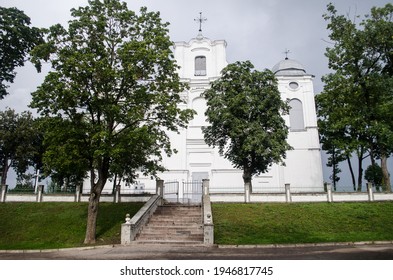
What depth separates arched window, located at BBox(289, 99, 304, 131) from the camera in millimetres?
35156

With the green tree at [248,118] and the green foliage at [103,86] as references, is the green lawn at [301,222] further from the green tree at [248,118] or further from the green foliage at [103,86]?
the green foliage at [103,86]

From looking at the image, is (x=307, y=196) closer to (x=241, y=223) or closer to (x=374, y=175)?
(x=241, y=223)

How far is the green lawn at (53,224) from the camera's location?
53.2ft

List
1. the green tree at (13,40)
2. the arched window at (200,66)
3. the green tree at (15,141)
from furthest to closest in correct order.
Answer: the arched window at (200,66), the green tree at (15,141), the green tree at (13,40)

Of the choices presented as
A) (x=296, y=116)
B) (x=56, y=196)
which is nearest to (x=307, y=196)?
(x=296, y=116)

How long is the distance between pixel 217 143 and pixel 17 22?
1533cm

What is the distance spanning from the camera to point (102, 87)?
54.3 ft

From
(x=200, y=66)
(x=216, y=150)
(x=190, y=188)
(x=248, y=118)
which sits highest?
(x=200, y=66)

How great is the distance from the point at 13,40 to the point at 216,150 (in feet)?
65.3

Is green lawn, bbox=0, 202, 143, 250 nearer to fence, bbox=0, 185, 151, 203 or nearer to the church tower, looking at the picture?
fence, bbox=0, 185, 151, 203

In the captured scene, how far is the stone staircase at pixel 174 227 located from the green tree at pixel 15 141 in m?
18.6

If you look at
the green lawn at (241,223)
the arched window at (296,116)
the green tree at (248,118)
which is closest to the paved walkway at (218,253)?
the green lawn at (241,223)

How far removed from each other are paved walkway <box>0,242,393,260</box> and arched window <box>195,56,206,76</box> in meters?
23.6

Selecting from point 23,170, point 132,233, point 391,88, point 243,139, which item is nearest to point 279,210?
point 243,139
